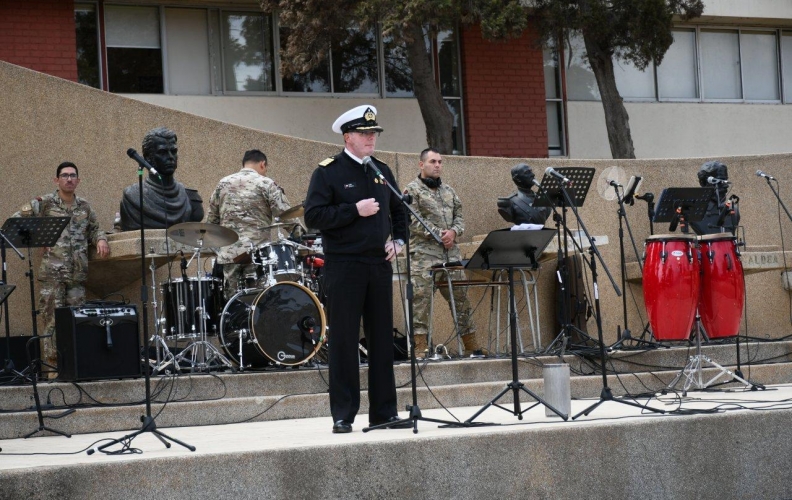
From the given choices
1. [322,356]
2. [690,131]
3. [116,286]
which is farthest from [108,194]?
[690,131]

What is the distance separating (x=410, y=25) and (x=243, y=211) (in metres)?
5.62

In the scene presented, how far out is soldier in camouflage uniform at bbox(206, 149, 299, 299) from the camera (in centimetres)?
1084

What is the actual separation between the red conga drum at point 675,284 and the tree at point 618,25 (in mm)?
7242

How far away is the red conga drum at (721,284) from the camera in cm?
1054

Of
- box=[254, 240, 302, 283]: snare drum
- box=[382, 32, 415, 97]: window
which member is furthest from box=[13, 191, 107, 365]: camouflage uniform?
box=[382, 32, 415, 97]: window

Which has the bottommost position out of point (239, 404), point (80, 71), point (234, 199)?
point (239, 404)

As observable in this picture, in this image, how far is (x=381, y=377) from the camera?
25.5ft

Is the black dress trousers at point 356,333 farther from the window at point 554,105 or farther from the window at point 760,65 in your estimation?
the window at point 760,65

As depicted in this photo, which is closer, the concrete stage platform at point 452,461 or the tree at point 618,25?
the concrete stage platform at point 452,461

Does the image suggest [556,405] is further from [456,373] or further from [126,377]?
[126,377]

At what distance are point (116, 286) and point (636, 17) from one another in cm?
875

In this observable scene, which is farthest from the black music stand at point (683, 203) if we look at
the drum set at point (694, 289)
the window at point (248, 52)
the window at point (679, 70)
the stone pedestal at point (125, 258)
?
the window at point (679, 70)

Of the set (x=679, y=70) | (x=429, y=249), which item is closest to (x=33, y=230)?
(x=429, y=249)

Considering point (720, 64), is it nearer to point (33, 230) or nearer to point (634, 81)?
point (634, 81)
